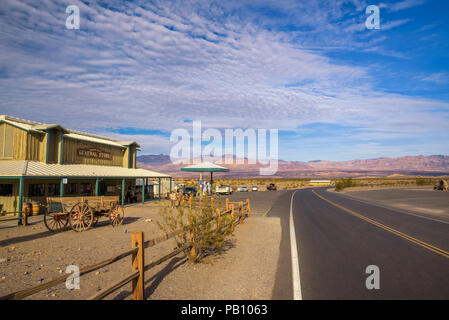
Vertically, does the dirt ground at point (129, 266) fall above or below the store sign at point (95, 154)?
below

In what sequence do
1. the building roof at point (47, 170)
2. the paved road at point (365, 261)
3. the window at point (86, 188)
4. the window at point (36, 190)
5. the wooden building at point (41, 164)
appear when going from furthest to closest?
1. the window at point (86, 188)
2. the window at point (36, 190)
3. the wooden building at point (41, 164)
4. the building roof at point (47, 170)
5. the paved road at point (365, 261)

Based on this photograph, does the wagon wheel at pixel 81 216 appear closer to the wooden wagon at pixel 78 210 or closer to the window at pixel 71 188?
the wooden wagon at pixel 78 210

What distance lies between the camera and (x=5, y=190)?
61.0 ft

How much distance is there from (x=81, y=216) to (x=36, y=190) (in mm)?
8478

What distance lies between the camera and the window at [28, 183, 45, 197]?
63.0 ft

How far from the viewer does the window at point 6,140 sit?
19.2m

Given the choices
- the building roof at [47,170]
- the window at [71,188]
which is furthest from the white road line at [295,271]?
the window at [71,188]

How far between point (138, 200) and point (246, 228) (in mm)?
19315

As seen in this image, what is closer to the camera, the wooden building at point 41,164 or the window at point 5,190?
the wooden building at point 41,164

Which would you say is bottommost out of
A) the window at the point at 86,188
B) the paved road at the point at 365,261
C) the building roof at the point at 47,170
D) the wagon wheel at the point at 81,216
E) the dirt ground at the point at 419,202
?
the dirt ground at the point at 419,202

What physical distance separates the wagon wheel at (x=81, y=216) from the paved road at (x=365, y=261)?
8.95m

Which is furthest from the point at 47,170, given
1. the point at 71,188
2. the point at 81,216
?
the point at 81,216

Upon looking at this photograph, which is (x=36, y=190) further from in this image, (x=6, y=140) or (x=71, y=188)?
(x=6, y=140)

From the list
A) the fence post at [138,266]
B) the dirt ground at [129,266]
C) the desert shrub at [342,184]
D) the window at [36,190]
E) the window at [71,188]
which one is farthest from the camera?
the desert shrub at [342,184]
